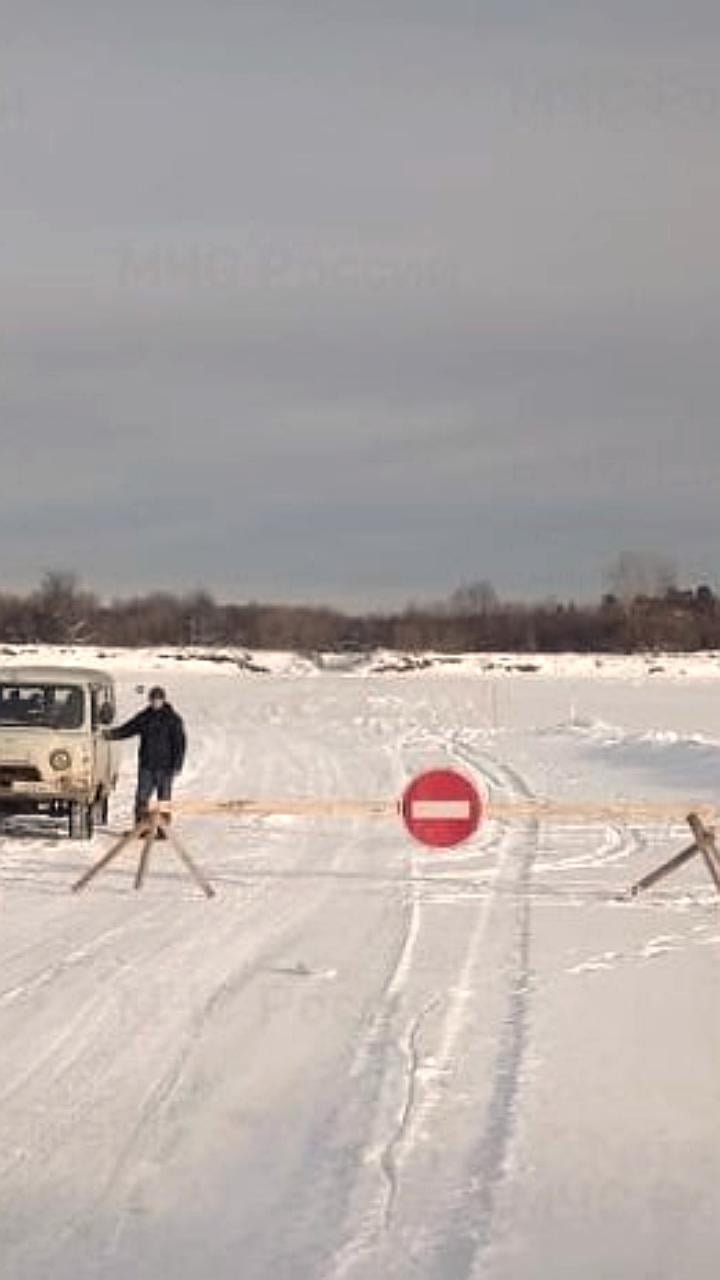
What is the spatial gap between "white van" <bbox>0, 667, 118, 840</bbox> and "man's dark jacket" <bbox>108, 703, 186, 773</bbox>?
716 millimetres

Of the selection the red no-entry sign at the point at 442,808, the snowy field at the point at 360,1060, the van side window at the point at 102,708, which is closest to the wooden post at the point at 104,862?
the snowy field at the point at 360,1060

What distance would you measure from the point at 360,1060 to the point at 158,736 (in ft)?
41.0

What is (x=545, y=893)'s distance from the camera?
683 inches

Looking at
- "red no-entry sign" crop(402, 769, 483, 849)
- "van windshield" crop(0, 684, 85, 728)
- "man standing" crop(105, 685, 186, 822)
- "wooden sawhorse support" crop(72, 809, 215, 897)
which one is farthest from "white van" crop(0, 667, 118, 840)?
"red no-entry sign" crop(402, 769, 483, 849)

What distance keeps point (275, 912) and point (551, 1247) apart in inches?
360

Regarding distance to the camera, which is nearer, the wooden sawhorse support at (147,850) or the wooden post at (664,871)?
the wooden post at (664,871)

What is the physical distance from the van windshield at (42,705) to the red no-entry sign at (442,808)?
717cm

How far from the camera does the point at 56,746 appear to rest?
889 inches

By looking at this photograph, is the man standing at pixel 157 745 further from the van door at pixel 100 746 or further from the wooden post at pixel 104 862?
the wooden post at pixel 104 862

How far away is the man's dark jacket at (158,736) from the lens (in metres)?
22.2

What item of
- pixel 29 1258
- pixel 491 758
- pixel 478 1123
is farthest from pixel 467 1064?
pixel 491 758

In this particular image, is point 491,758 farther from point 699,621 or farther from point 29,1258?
point 699,621

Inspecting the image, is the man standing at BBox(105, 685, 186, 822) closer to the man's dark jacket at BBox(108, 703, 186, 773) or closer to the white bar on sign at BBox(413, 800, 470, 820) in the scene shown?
the man's dark jacket at BBox(108, 703, 186, 773)

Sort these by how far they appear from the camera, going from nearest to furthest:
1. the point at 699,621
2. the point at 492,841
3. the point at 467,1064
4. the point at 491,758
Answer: the point at 467,1064 < the point at 492,841 < the point at 491,758 < the point at 699,621
